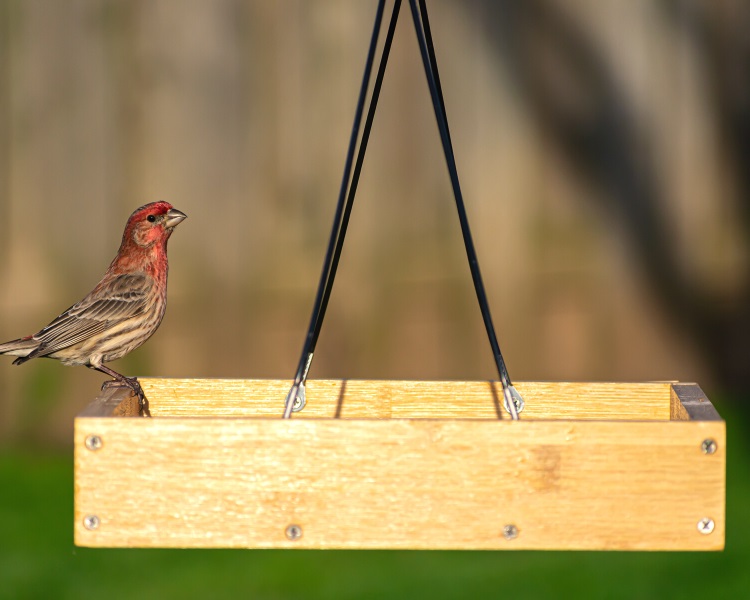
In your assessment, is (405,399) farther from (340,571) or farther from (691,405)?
(340,571)

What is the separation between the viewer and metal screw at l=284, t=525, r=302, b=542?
2.79m

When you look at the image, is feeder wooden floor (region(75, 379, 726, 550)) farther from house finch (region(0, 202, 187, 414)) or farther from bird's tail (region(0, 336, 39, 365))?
bird's tail (region(0, 336, 39, 365))

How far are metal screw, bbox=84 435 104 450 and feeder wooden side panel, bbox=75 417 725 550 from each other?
17 mm

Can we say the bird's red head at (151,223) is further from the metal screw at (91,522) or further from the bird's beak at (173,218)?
the metal screw at (91,522)

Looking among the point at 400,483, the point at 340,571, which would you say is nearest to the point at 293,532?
the point at 400,483

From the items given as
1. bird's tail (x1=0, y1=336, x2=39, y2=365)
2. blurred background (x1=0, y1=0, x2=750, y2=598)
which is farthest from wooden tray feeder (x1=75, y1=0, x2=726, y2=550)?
blurred background (x1=0, y1=0, x2=750, y2=598)

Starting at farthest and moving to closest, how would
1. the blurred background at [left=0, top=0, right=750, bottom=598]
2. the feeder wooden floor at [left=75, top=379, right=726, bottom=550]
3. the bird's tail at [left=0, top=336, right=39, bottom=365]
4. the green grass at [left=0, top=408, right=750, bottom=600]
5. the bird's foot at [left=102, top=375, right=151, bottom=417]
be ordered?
1. the blurred background at [left=0, top=0, right=750, bottom=598]
2. the green grass at [left=0, top=408, right=750, bottom=600]
3. the bird's tail at [left=0, top=336, right=39, bottom=365]
4. the bird's foot at [left=102, top=375, right=151, bottom=417]
5. the feeder wooden floor at [left=75, top=379, right=726, bottom=550]

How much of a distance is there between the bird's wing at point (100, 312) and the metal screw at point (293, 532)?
4.65ft

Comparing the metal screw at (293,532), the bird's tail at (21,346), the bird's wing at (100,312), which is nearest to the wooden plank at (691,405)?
the metal screw at (293,532)

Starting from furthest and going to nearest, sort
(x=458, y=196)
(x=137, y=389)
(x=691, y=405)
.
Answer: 1. (x=137, y=389)
2. (x=691, y=405)
3. (x=458, y=196)

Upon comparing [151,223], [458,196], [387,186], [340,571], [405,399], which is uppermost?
[458,196]

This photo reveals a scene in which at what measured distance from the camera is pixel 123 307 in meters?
4.00

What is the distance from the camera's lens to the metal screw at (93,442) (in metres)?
2.80

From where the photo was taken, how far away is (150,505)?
2785 mm
